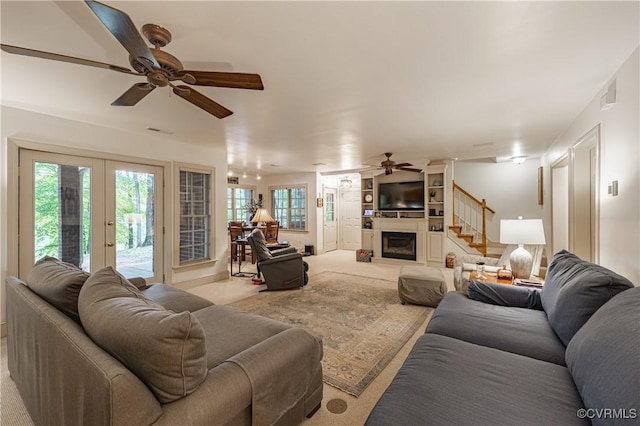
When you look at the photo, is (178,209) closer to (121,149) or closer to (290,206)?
(121,149)

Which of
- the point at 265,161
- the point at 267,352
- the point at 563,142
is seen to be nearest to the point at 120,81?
the point at 267,352

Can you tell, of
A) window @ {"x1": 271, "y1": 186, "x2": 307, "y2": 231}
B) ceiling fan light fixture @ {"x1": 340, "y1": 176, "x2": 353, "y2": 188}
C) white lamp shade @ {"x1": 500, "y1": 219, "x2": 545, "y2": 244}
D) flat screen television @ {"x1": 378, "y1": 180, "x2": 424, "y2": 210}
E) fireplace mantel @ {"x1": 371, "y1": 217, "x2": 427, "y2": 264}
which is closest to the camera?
white lamp shade @ {"x1": 500, "y1": 219, "x2": 545, "y2": 244}

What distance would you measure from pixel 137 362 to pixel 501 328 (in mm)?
2046

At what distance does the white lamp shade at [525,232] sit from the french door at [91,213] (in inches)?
189

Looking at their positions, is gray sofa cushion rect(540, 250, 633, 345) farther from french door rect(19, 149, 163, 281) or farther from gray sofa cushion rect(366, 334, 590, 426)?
french door rect(19, 149, 163, 281)

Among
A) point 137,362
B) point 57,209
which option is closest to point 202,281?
point 57,209

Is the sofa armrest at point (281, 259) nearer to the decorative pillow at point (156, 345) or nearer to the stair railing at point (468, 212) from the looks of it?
the decorative pillow at point (156, 345)

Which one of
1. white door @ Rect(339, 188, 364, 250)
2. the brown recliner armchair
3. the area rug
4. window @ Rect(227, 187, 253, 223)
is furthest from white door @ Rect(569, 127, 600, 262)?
window @ Rect(227, 187, 253, 223)

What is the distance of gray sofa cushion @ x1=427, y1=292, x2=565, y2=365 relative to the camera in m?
1.61

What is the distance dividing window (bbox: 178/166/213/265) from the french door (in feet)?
1.16

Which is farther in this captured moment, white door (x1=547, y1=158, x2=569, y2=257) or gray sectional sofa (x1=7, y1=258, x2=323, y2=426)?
white door (x1=547, y1=158, x2=569, y2=257)

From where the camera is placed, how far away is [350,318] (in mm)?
3344

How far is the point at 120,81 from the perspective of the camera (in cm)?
245

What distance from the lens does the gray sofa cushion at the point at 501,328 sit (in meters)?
1.61
